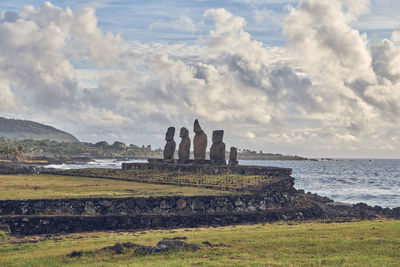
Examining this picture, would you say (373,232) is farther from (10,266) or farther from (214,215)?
(10,266)

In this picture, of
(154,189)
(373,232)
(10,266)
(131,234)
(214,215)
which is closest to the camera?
(10,266)

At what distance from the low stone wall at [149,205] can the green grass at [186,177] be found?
278cm

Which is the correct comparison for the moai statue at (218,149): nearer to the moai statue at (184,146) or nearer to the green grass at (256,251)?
the moai statue at (184,146)

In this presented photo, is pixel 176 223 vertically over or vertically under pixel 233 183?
under

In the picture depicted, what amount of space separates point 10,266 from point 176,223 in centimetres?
1432

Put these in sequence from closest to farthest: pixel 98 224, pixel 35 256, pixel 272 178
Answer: pixel 35 256 < pixel 98 224 < pixel 272 178

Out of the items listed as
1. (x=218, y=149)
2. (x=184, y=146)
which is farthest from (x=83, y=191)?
(x=184, y=146)

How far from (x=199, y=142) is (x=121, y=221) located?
23133 mm

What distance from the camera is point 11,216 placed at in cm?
2650

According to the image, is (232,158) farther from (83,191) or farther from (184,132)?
(83,191)

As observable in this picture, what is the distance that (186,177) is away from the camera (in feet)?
145

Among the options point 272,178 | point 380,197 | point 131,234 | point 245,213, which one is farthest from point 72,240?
point 380,197

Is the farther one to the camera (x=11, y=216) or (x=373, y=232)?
(x=11, y=216)

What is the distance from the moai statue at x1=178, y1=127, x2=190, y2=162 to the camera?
51.6 meters
